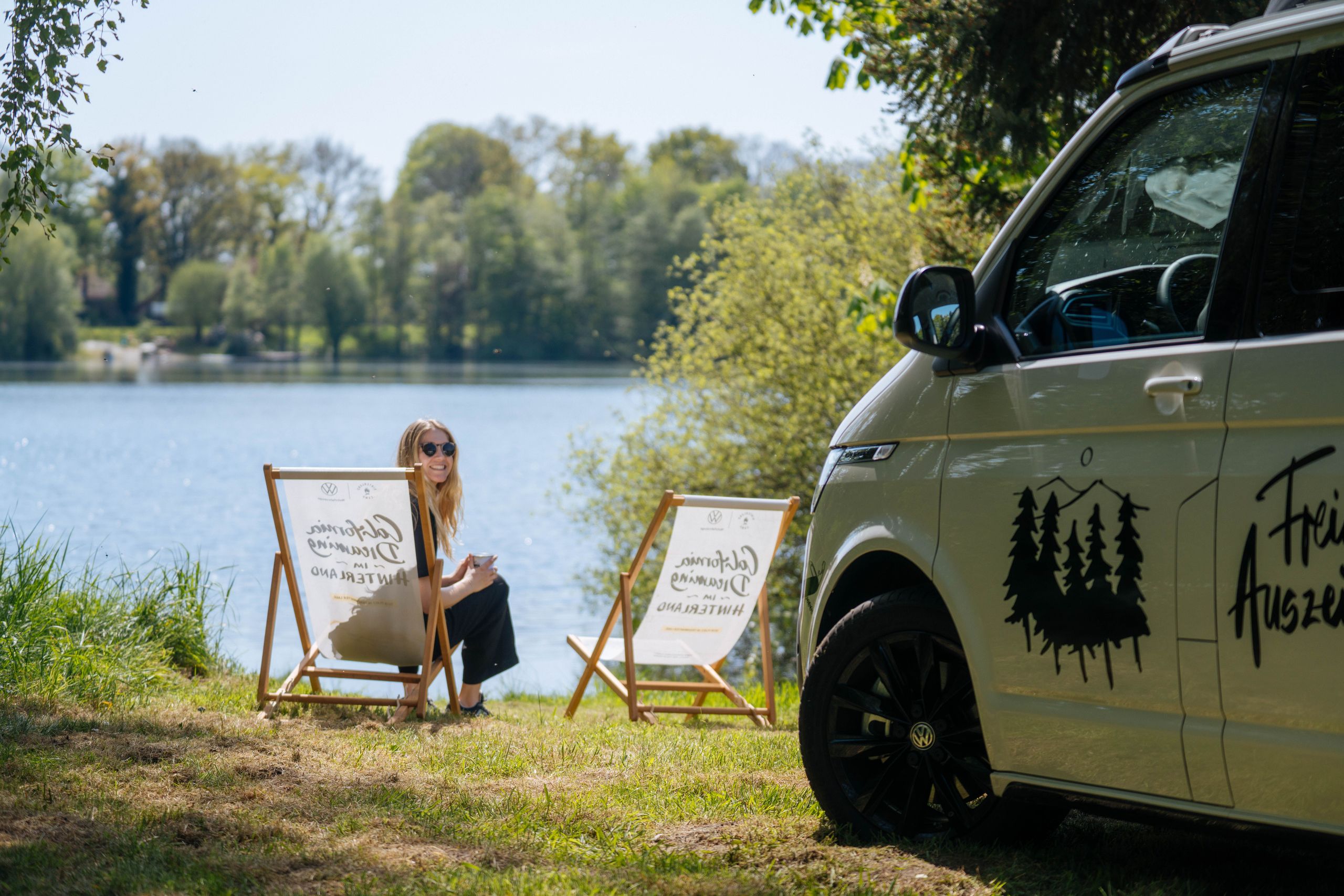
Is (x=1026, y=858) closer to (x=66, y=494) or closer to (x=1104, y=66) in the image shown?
(x=1104, y=66)

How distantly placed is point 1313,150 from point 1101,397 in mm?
697

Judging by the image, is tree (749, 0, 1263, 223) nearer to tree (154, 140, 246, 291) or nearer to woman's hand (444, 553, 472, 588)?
woman's hand (444, 553, 472, 588)

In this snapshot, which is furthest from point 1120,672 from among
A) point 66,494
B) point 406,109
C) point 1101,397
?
point 406,109

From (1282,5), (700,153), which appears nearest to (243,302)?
(700,153)

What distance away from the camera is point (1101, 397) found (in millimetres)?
3096

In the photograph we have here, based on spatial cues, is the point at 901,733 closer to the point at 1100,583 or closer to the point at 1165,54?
the point at 1100,583

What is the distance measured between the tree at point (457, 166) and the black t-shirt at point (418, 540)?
212 feet

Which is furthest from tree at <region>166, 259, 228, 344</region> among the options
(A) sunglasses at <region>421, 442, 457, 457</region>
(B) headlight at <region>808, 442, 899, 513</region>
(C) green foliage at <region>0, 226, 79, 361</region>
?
(B) headlight at <region>808, 442, 899, 513</region>

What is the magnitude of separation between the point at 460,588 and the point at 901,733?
3.14m

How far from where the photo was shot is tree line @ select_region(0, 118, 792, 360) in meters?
48.2

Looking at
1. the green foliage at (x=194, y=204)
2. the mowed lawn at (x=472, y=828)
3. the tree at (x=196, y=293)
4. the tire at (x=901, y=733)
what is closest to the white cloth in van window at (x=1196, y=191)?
the tire at (x=901, y=733)

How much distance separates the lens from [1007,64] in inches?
281

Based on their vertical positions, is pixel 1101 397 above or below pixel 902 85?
below

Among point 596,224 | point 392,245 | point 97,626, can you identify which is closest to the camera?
point 97,626
